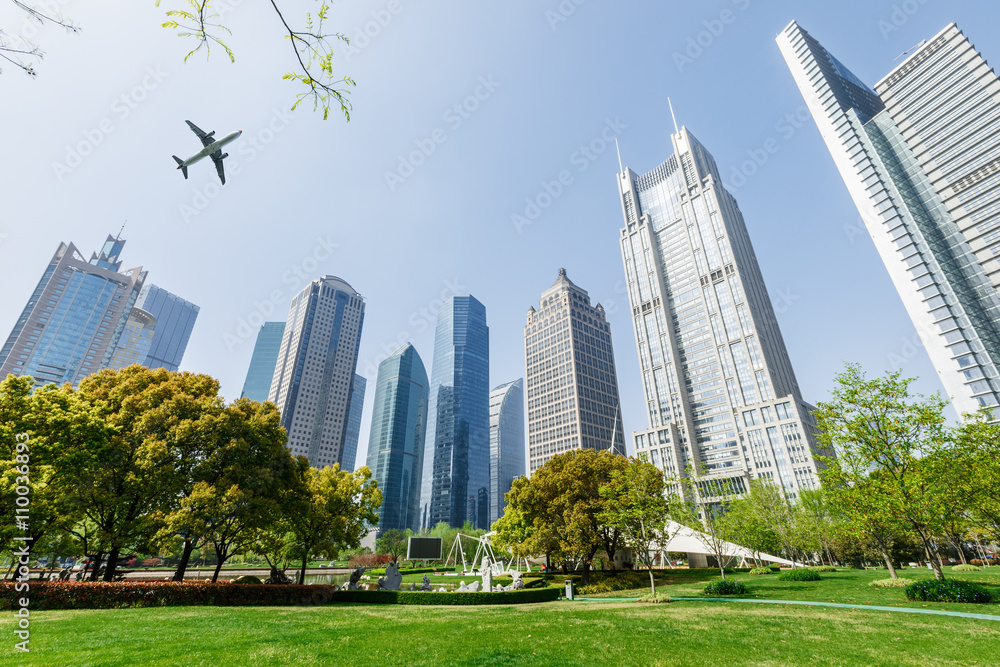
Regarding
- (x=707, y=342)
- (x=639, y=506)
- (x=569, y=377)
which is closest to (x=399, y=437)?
(x=569, y=377)

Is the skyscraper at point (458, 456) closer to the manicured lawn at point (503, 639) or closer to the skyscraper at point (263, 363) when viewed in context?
the skyscraper at point (263, 363)

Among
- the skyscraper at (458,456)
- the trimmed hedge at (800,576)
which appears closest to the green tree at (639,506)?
the trimmed hedge at (800,576)

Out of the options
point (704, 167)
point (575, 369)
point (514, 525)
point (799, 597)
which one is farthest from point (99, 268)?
point (704, 167)

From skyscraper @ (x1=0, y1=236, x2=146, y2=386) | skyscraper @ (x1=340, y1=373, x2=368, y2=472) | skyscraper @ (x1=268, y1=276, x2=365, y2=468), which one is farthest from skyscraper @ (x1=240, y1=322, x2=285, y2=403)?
skyscraper @ (x1=0, y1=236, x2=146, y2=386)

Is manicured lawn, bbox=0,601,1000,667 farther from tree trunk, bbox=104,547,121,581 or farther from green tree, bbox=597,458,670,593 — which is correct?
green tree, bbox=597,458,670,593

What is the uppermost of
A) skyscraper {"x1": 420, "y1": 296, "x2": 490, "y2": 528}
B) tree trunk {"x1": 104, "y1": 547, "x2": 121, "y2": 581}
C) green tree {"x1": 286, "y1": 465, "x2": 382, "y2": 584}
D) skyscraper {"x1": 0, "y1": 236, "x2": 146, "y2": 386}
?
skyscraper {"x1": 0, "y1": 236, "x2": 146, "y2": 386}

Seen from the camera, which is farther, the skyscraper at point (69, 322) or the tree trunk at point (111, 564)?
the skyscraper at point (69, 322)
